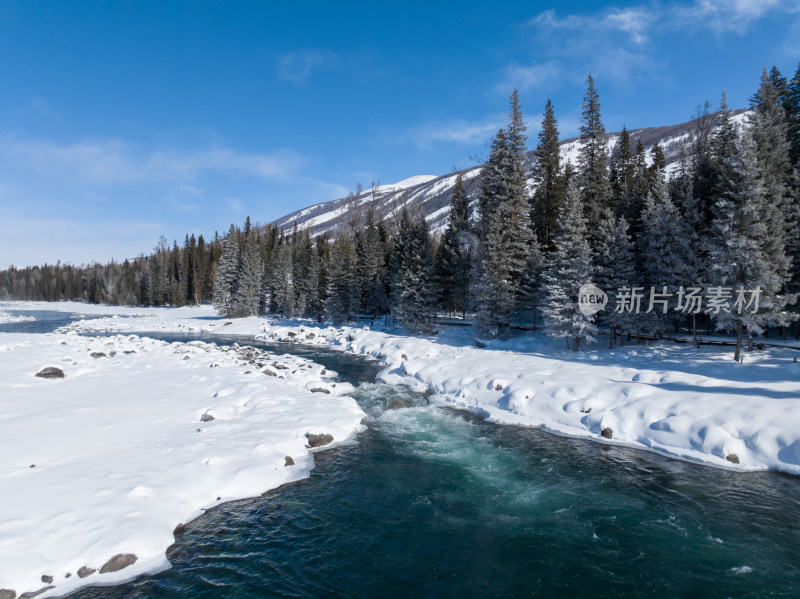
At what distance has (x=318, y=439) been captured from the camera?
15.7 metres

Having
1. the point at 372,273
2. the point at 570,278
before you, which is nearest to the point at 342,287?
the point at 372,273

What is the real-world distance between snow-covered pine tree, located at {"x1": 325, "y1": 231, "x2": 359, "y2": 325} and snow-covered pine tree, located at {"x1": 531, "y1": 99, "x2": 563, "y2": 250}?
2618 cm

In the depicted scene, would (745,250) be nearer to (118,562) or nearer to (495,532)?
(495,532)

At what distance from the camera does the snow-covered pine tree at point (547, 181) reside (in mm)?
43284

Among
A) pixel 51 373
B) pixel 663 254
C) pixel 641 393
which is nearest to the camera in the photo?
pixel 641 393

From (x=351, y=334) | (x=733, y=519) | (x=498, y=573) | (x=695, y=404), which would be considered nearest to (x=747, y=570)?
(x=733, y=519)

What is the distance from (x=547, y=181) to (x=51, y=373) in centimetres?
4567

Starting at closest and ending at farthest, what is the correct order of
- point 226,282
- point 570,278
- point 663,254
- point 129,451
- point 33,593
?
point 33,593
point 129,451
point 663,254
point 570,278
point 226,282

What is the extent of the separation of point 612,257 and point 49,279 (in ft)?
639

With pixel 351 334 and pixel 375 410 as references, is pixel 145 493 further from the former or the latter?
pixel 351 334

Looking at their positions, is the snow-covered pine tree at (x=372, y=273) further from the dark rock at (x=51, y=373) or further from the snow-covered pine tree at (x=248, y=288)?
the dark rock at (x=51, y=373)

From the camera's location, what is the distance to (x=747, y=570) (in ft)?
29.5

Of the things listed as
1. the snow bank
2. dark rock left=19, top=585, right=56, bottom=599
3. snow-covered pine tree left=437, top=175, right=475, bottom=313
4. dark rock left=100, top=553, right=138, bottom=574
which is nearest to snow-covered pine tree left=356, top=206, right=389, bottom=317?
snow-covered pine tree left=437, top=175, right=475, bottom=313

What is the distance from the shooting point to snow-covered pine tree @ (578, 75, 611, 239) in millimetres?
39581
